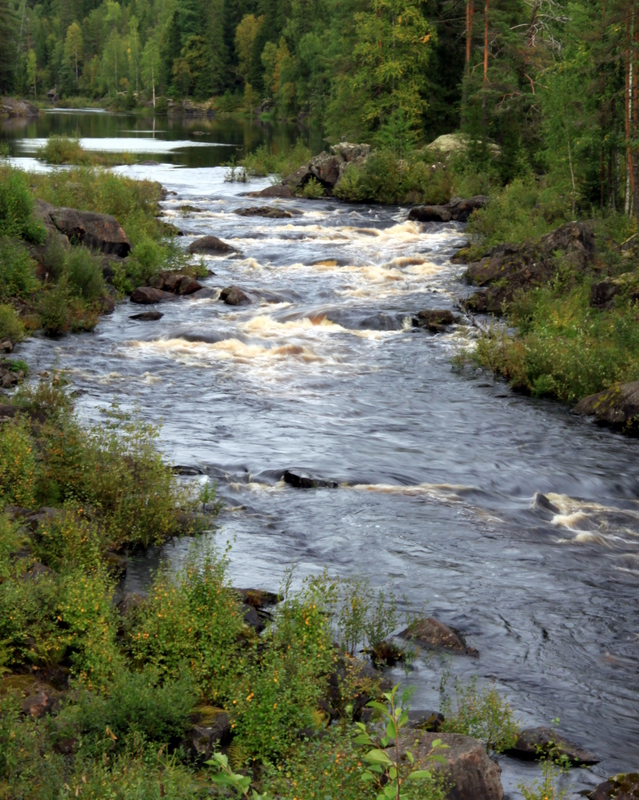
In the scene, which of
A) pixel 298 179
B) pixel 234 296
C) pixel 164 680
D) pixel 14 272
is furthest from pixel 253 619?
pixel 298 179

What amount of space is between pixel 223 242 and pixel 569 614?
20.9m

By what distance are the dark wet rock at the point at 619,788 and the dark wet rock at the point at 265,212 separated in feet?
98.5

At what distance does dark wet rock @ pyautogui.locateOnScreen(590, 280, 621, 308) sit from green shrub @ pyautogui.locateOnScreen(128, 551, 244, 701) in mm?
12887

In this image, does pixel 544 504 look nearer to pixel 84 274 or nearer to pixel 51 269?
pixel 84 274

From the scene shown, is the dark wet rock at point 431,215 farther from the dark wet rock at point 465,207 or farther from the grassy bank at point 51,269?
the grassy bank at point 51,269

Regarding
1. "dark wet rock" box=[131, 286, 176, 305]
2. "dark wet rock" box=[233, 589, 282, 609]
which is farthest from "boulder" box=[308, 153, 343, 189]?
"dark wet rock" box=[233, 589, 282, 609]

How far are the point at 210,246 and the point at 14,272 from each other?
9578mm

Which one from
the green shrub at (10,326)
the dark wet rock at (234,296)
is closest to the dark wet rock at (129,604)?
the green shrub at (10,326)

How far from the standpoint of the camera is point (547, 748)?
6.57 meters

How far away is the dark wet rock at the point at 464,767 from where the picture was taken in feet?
18.3

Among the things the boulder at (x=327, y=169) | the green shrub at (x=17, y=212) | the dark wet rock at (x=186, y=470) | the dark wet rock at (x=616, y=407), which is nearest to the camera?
the dark wet rock at (x=186, y=470)

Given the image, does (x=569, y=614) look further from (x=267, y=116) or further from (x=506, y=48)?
(x=267, y=116)

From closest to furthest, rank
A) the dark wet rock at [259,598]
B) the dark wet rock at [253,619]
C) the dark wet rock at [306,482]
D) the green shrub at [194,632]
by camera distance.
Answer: the green shrub at [194,632], the dark wet rock at [253,619], the dark wet rock at [259,598], the dark wet rock at [306,482]

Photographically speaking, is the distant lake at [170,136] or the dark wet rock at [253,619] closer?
the dark wet rock at [253,619]
